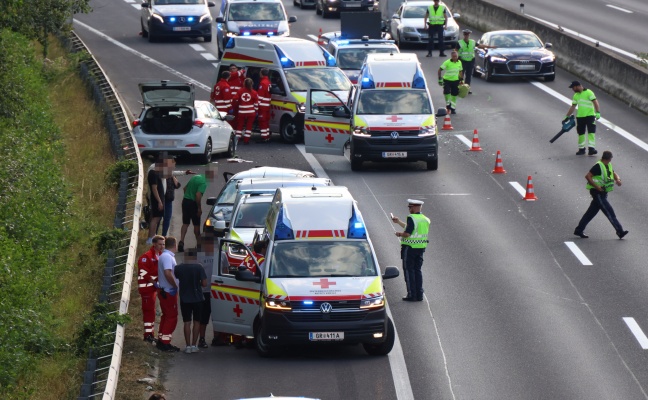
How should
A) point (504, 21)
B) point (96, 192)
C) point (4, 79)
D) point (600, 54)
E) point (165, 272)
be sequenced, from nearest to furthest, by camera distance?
point (165, 272) → point (96, 192) → point (4, 79) → point (600, 54) → point (504, 21)

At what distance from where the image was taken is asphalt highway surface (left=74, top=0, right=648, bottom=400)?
16.9m

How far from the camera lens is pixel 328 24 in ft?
172

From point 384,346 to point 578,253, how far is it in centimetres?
631

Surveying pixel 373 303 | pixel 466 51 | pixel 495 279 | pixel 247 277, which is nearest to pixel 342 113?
pixel 495 279

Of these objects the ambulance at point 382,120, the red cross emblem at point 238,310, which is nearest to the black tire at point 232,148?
the ambulance at point 382,120

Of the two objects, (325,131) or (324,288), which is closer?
(324,288)

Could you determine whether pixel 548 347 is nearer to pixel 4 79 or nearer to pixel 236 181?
pixel 236 181

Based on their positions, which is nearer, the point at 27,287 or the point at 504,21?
the point at 27,287

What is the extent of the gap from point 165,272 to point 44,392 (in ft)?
6.90

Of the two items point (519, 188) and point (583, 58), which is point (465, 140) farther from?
point (583, 58)

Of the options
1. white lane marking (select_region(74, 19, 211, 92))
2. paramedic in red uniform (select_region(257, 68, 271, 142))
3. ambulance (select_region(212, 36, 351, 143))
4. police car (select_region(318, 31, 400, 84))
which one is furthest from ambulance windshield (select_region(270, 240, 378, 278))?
white lane marking (select_region(74, 19, 211, 92))

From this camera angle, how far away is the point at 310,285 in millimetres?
17547

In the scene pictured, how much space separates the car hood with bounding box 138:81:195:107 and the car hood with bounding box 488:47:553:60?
1237 centimetres

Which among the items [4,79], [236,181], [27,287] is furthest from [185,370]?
[4,79]
